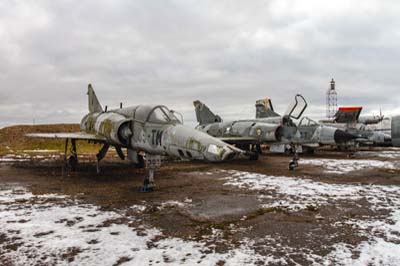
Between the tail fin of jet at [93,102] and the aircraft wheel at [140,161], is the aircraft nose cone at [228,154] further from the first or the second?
the tail fin of jet at [93,102]

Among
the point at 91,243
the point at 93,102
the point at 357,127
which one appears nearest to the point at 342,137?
the point at 357,127

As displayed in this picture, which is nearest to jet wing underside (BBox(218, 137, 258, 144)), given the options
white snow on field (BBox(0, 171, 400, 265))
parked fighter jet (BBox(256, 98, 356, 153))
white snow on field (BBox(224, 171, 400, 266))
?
parked fighter jet (BBox(256, 98, 356, 153))

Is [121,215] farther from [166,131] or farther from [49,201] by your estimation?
[166,131]

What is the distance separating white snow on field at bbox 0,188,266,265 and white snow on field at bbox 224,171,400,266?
1.47m

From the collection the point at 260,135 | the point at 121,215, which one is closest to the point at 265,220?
the point at 121,215

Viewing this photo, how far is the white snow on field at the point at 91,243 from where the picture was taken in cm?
440

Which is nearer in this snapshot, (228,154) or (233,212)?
(233,212)

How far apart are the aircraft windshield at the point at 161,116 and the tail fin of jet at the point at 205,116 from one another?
15686 mm

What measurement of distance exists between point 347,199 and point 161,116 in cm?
583

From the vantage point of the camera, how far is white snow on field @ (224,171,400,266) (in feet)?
14.7

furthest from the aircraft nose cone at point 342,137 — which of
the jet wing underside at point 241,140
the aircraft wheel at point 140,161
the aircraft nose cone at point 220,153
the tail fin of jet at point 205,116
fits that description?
the aircraft nose cone at point 220,153

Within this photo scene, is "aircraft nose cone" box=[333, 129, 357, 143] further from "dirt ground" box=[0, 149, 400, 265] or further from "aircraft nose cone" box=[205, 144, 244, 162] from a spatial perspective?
"aircraft nose cone" box=[205, 144, 244, 162]

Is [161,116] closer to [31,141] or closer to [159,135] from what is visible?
[159,135]

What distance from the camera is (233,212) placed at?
7.07 meters
